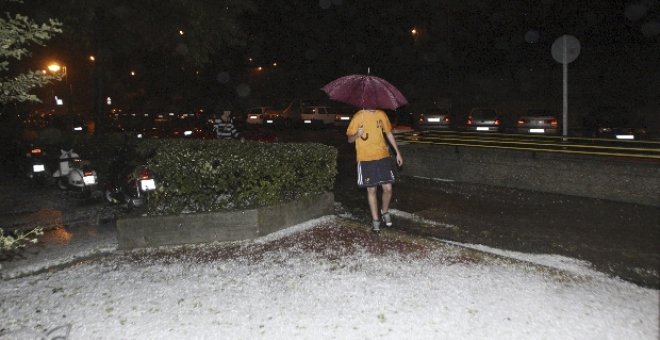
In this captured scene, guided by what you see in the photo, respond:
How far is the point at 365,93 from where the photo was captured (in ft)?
22.5

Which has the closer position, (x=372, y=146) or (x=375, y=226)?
(x=372, y=146)

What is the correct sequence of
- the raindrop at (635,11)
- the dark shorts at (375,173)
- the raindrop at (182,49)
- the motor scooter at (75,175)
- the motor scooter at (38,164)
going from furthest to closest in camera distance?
the raindrop at (635,11) → the raindrop at (182,49) → the motor scooter at (38,164) → the motor scooter at (75,175) → the dark shorts at (375,173)

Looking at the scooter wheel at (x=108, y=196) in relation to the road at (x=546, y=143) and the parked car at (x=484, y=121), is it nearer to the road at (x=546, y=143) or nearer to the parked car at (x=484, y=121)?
the road at (x=546, y=143)

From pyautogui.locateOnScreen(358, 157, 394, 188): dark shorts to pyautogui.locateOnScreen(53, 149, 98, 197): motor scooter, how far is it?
6.68m

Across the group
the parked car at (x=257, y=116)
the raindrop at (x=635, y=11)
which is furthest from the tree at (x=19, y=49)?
the raindrop at (x=635, y=11)

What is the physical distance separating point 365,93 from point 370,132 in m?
0.54

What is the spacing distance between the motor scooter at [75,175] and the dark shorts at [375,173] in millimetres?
6676

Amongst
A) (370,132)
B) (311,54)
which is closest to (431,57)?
(311,54)

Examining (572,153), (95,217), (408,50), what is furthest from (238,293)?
(408,50)

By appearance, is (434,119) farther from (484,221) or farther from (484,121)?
(484,221)

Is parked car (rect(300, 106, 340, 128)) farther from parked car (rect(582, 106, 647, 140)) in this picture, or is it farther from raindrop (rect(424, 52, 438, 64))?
raindrop (rect(424, 52, 438, 64))

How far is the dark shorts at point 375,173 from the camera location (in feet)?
23.3

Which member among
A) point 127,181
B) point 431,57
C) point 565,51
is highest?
point 431,57

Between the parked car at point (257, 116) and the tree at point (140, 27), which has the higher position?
the tree at point (140, 27)
